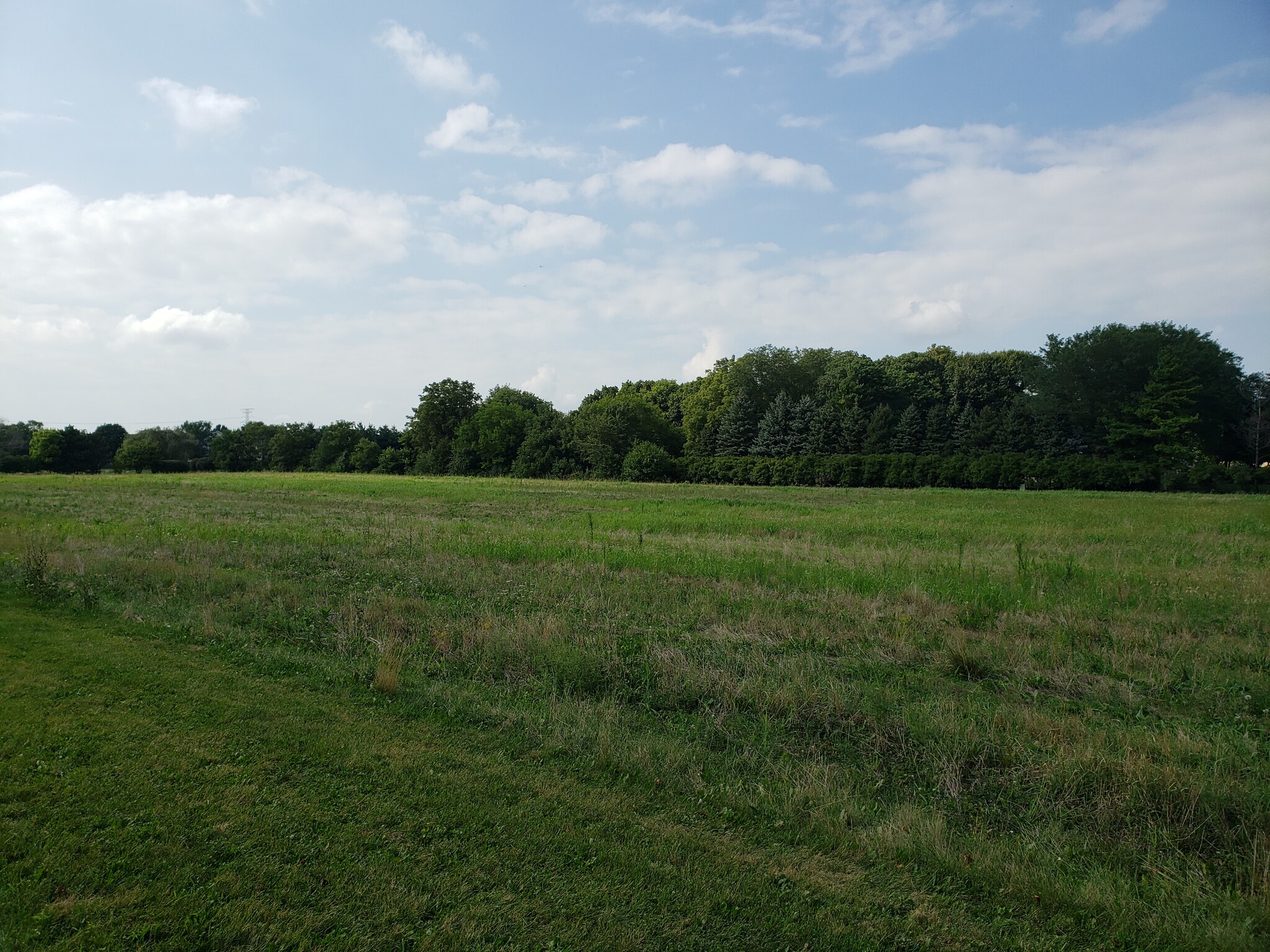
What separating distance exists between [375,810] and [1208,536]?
23707 millimetres

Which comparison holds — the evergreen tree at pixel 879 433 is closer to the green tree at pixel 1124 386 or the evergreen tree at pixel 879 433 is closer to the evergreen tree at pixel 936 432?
the evergreen tree at pixel 936 432

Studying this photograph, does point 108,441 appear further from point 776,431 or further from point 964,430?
point 964,430

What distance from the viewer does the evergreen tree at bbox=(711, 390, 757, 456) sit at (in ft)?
249

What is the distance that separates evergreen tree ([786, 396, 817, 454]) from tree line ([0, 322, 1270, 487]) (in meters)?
0.18

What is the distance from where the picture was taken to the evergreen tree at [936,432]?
67.9 m

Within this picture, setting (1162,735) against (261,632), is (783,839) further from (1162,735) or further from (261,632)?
(261,632)

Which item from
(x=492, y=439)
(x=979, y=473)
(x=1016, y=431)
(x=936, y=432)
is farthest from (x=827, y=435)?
(x=492, y=439)

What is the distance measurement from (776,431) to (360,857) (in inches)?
2768

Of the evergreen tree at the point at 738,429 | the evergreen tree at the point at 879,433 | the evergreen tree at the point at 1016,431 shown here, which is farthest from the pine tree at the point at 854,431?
the evergreen tree at the point at 1016,431

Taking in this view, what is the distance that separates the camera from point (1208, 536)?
62.6 feet

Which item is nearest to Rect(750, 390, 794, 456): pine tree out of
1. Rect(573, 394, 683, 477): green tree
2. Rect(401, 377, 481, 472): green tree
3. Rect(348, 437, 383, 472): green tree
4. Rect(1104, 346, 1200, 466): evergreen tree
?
Rect(573, 394, 683, 477): green tree

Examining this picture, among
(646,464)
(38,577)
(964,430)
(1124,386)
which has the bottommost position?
(38,577)

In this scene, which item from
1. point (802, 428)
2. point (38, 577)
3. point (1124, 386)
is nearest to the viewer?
point (38, 577)

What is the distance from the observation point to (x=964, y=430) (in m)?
67.5
